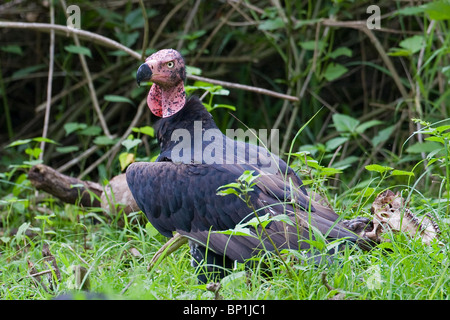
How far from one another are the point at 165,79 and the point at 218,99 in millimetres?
2640

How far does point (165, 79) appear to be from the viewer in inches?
157

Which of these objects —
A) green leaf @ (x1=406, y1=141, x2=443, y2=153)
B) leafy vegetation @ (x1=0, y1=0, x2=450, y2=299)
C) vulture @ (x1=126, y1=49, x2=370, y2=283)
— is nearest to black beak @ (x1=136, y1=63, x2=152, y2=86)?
vulture @ (x1=126, y1=49, x2=370, y2=283)

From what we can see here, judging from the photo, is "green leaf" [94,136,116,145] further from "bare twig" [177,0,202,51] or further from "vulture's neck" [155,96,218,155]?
"vulture's neck" [155,96,218,155]

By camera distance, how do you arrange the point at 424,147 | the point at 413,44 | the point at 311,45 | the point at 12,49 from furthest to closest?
the point at 12,49, the point at 311,45, the point at 413,44, the point at 424,147

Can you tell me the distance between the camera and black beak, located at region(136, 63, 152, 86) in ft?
12.7

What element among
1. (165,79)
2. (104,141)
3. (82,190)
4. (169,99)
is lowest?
(82,190)

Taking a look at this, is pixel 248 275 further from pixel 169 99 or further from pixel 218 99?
pixel 218 99

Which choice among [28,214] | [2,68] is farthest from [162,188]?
[2,68]

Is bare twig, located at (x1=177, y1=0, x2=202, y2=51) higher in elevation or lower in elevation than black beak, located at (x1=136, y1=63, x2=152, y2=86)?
higher

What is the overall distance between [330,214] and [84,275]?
1336 millimetres

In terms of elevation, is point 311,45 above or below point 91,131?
above

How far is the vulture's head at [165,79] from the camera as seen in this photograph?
394 centimetres

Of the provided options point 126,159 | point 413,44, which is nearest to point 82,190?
point 126,159

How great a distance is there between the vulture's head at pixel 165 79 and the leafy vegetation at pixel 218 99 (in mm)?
495
